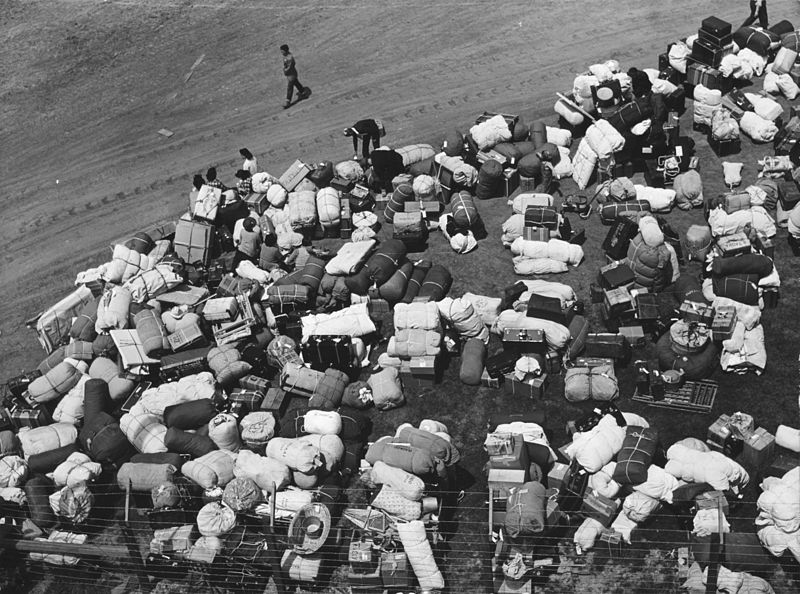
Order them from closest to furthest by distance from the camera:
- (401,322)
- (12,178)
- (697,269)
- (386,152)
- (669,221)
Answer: (401,322) → (697,269) → (669,221) → (386,152) → (12,178)

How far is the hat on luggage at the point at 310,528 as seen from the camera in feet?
41.4

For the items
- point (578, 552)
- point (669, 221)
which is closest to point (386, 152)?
point (669, 221)

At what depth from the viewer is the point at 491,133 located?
19.7m

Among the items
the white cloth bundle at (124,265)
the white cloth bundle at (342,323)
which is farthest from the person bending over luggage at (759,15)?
the white cloth bundle at (124,265)

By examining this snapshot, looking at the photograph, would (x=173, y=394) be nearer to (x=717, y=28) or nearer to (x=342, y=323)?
(x=342, y=323)

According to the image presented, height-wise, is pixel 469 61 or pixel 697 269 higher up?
pixel 469 61

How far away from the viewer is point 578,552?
12539 millimetres

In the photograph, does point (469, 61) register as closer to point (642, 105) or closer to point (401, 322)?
point (642, 105)

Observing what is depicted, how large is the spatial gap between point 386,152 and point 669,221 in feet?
21.7

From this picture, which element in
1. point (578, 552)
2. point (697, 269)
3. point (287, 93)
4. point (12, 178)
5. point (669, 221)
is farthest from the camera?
point (287, 93)

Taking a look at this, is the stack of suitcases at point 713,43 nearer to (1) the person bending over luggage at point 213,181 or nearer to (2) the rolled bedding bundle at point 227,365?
(1) the person bending over luggage at point 213,181

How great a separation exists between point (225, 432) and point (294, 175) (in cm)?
750

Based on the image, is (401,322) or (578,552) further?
(401,322)

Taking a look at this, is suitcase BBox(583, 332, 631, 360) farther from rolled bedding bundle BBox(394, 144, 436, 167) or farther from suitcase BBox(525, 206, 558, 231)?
rolled bedding bundle BBox(394, 144, 436, 167)
